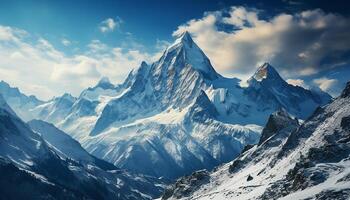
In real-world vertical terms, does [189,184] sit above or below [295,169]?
above

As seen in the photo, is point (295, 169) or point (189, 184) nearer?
point (295, 169)

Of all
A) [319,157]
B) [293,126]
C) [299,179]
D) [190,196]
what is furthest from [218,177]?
[299,179]

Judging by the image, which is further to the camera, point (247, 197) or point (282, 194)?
point (247, 197)

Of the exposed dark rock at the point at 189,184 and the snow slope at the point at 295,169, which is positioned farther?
the exposed dark rock at the point at 189,184

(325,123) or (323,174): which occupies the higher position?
(325,123)

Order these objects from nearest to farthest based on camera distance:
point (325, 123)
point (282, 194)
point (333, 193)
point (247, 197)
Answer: point (333, 193) < point (282, 194) < point (247, 197) < point (325, 123)

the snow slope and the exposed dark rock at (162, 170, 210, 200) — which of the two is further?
the exposed dark rock at (162, 170, 210, 200)

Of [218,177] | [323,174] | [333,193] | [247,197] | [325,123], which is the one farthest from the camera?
[218,177]

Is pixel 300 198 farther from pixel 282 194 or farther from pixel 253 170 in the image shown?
pixel 253 170
